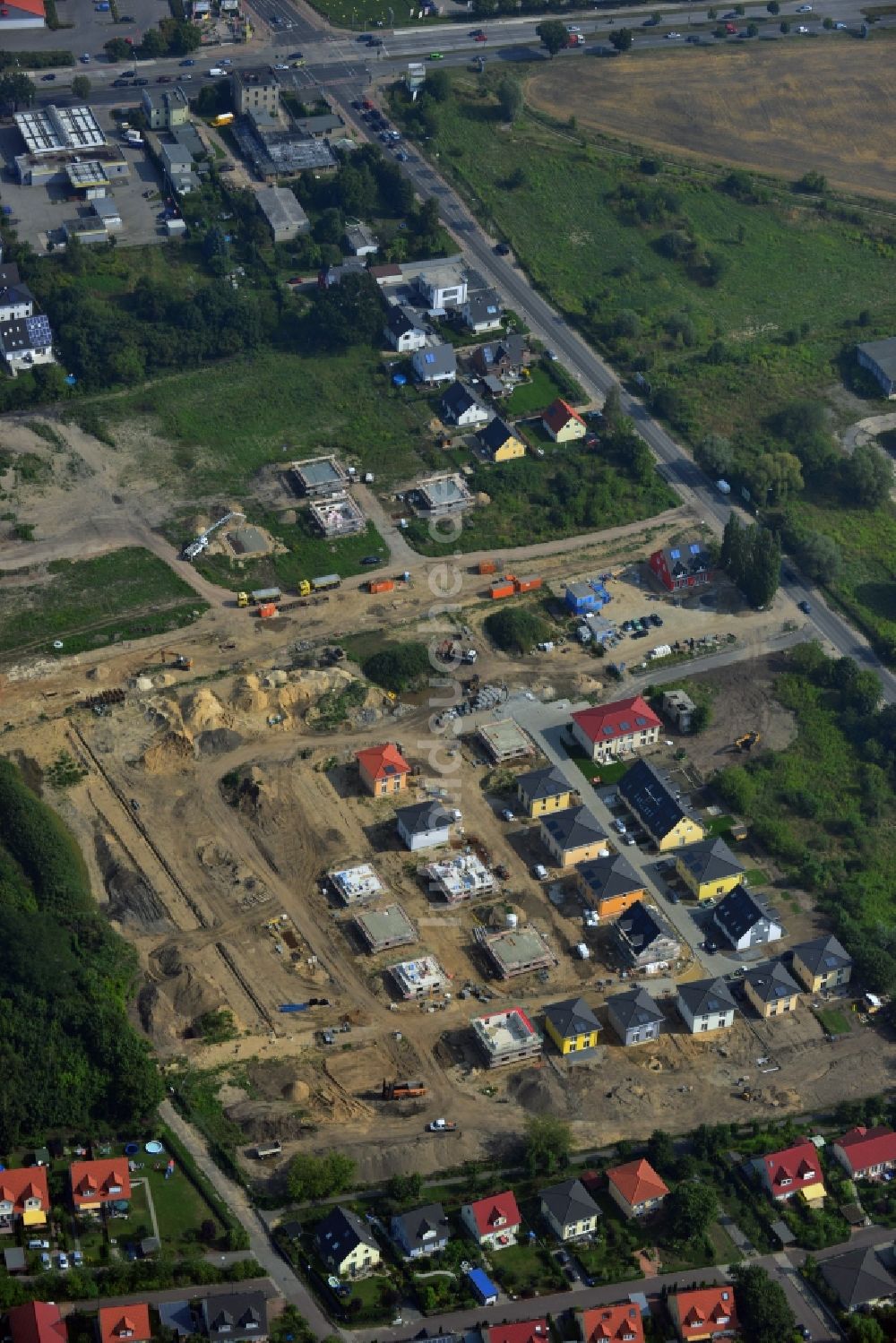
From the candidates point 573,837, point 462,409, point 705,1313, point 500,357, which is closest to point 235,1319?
point 705,1313

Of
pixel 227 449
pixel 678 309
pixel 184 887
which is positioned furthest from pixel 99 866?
pixel 678 309

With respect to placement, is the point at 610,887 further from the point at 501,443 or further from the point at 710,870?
the point at 501,443

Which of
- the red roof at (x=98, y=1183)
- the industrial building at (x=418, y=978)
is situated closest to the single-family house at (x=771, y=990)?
the industrial building at (x=418, y=978)

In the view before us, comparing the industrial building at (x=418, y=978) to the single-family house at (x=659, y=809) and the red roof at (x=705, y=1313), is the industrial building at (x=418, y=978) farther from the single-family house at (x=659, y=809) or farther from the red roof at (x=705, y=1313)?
the red roof at (x=705, y=1313)

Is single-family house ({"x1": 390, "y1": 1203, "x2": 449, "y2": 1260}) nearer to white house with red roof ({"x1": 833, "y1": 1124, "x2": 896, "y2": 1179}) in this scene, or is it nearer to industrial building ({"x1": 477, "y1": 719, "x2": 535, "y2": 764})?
white house with red roof ({"x1": 833, "y1": 1124, "x2": 896, "y2": 1179})

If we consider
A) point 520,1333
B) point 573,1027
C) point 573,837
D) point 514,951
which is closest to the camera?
point 520,1333

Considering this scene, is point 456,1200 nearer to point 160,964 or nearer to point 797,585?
point 160,964
